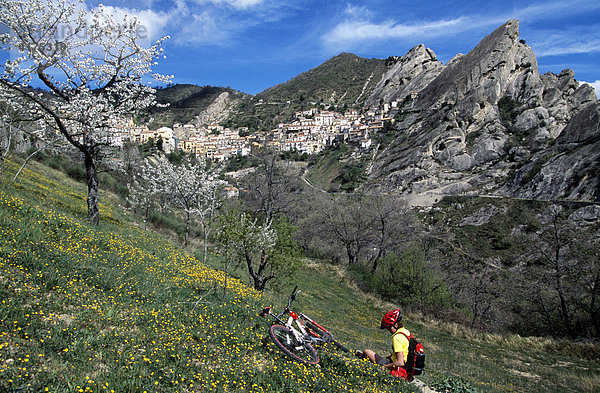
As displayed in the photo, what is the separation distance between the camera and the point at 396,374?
6668 mm

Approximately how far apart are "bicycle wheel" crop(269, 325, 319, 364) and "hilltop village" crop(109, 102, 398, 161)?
11453cm

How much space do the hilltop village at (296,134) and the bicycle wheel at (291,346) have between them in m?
115

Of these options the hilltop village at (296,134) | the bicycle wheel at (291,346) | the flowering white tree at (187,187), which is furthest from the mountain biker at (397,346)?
the hilltop village at (296,134)

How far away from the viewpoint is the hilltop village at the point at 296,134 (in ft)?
433

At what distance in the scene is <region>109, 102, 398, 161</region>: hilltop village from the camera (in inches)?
5193

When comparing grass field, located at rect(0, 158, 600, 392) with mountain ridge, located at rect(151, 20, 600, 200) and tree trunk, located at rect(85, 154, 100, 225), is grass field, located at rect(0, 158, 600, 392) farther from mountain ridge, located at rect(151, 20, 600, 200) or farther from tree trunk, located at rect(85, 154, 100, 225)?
mountain ridge, located at rect(151, 20, 600, 200)

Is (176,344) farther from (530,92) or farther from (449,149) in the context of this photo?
(530,92)

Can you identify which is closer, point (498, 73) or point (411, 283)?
point (411, 283)

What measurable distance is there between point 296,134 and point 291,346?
5689 inches

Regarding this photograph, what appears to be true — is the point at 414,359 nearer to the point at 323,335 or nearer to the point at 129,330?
the point at 323,335

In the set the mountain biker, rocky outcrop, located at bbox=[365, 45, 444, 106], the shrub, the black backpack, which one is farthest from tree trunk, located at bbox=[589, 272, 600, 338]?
rocky outcrop, located at bbox=[365, 45, 444, 106]

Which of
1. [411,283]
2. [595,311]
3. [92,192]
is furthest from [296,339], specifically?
[595,311]

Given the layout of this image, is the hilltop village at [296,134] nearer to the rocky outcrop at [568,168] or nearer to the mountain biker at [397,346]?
the rocky outcrop at [568,168]

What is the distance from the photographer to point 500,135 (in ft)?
274
